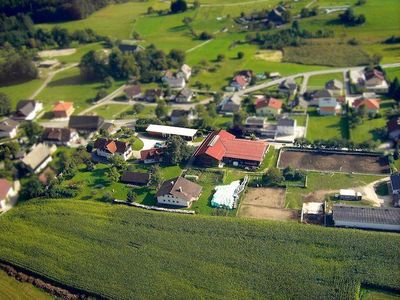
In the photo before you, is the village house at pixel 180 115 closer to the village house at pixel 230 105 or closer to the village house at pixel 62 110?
the village house at pixel 230 105

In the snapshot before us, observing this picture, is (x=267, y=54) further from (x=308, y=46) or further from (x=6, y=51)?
(x=6, y=51)

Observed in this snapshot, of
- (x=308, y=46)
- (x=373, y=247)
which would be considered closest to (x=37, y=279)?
(x=373, y=247)

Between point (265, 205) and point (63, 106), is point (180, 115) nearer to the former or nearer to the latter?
point (63, 106)

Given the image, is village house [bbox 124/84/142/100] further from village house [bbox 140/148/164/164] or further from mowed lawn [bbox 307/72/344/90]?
mowed lawn [bbox 307/72/344/90]

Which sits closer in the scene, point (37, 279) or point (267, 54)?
point (37, 279)

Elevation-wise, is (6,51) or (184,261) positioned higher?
(6,51)

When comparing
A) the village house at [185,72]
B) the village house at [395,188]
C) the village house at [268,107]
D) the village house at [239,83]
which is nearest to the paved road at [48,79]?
the village house at [185,72]
